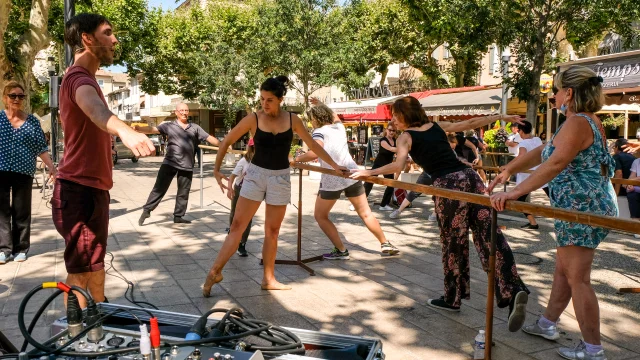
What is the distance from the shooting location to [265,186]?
4.83m

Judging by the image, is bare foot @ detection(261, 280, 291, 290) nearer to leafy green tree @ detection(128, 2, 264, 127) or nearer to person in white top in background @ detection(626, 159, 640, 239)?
person in white top in background @ detection(626, 159, 640, 239)

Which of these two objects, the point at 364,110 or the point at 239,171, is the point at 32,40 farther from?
the point at 364,110

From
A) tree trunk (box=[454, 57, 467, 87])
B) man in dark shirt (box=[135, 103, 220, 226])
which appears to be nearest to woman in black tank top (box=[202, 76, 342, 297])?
man in dark shirt (box=[135, 103, 220, 226])

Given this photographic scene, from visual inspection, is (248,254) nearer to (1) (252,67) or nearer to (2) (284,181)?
(2) (284,181)

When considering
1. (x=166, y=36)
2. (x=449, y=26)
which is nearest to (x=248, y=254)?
(x=449, y=26)

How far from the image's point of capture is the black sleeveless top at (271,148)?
15.6 feet

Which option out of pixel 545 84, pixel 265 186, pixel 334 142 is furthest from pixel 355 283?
pixel 545 84

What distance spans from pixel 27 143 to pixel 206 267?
2471 millimetres

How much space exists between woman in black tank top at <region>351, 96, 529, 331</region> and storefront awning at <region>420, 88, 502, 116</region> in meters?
15.0

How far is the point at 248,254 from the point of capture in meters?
6.59

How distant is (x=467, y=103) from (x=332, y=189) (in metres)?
14.5

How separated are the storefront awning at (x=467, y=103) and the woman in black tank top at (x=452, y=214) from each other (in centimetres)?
1497

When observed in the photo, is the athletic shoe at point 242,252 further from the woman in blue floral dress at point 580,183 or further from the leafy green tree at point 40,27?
the leafy green tree at point 40,27

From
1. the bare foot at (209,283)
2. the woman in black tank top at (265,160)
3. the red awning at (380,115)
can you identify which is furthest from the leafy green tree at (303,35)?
the bare foot at (209,283)
